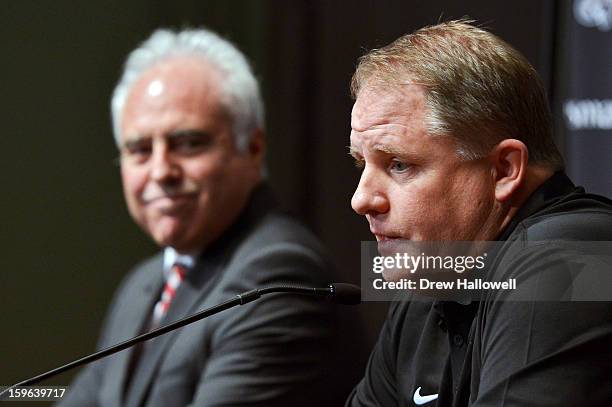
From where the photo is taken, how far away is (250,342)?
2.47 meters

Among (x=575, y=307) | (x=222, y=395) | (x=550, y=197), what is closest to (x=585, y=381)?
(x=575, y=307)

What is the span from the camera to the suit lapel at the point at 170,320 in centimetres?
262

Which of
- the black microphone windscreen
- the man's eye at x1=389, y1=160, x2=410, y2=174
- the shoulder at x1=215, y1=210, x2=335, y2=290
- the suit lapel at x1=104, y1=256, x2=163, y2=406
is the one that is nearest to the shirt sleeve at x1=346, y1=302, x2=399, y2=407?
the black microphone windscreen

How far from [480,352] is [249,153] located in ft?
5.02

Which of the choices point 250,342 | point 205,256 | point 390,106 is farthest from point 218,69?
point 390,106

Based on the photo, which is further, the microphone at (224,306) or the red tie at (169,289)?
the red tie at (169,289)

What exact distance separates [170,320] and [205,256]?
22 centimetres

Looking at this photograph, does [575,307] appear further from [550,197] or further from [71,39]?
[71,39]

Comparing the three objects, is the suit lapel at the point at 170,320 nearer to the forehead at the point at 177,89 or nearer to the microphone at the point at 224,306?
the forehead at the point at 177,89

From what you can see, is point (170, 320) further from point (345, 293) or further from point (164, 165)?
point (345, 293)

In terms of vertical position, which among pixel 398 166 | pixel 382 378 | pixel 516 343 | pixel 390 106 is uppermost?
pixel 390 106

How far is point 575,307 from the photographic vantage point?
1.42 m

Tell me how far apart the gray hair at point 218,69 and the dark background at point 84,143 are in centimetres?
13

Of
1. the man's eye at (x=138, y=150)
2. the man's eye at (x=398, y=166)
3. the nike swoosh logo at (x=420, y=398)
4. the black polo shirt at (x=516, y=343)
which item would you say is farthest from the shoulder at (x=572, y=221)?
the man's eye at (x=138, y=150)
